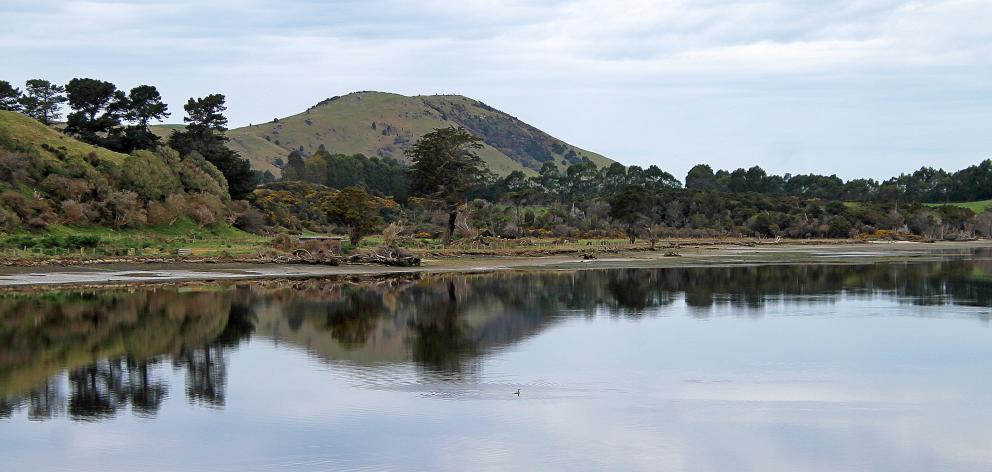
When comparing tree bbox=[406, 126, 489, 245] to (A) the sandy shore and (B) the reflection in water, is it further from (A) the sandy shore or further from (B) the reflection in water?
(B) the reflection in water

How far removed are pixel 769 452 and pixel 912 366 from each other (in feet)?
32.5

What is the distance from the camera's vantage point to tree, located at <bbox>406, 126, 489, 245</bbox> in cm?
7706

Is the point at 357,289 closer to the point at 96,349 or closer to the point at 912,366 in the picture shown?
the point at 96,349

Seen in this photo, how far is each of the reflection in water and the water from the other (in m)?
0.13

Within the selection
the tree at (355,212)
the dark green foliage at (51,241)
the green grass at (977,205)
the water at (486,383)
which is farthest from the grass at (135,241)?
the green grass at (977,205)

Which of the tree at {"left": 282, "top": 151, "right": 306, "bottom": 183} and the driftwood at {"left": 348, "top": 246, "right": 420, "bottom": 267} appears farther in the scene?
the tree at {"left": 282, "top": 151, "right": 306, "bottom": 183}

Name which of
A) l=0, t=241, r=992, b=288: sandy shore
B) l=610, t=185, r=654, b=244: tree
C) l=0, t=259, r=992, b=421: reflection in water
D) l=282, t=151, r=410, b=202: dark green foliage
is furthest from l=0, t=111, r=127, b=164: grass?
l=282, t=151, r=410, b=202: dark green foliage

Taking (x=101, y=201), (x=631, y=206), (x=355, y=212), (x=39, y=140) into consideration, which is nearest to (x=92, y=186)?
(x=101, y=201)

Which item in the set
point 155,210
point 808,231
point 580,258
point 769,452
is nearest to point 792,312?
point 769,452

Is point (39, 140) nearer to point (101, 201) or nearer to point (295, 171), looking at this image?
point (101, 201)

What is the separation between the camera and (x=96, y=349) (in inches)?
952

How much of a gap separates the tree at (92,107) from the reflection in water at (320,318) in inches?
1815

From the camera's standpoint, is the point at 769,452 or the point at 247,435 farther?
the point at 247,435

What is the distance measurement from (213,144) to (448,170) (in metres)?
25.8
